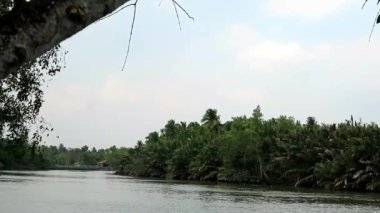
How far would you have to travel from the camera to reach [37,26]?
2141 millimetres

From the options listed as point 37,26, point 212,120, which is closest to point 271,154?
point 212,120

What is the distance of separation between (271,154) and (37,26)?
72.5 m

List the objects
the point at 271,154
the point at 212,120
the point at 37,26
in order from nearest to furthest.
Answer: the point at 37,26 < the point at 271,154 < the point at 212,120

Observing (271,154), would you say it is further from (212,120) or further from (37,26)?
(37,26)

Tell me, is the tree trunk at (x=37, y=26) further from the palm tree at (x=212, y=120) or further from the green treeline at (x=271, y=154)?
the palm tree at (x=212, y=120)

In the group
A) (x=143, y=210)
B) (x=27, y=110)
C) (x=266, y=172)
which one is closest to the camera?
(x=27, y=110)

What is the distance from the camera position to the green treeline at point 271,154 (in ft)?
191

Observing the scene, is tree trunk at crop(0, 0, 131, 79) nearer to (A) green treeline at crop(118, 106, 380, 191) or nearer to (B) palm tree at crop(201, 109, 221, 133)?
(A) green treeline at crop(118, 106, 380, 191)

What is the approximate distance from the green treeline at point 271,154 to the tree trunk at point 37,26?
184 ft

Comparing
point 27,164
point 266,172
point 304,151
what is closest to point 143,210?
point 304,151

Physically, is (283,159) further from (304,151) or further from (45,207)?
(45,207)

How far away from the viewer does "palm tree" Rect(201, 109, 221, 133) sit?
10143 centimetres

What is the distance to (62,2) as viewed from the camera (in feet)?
7.26

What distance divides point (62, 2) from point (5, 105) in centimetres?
1038
